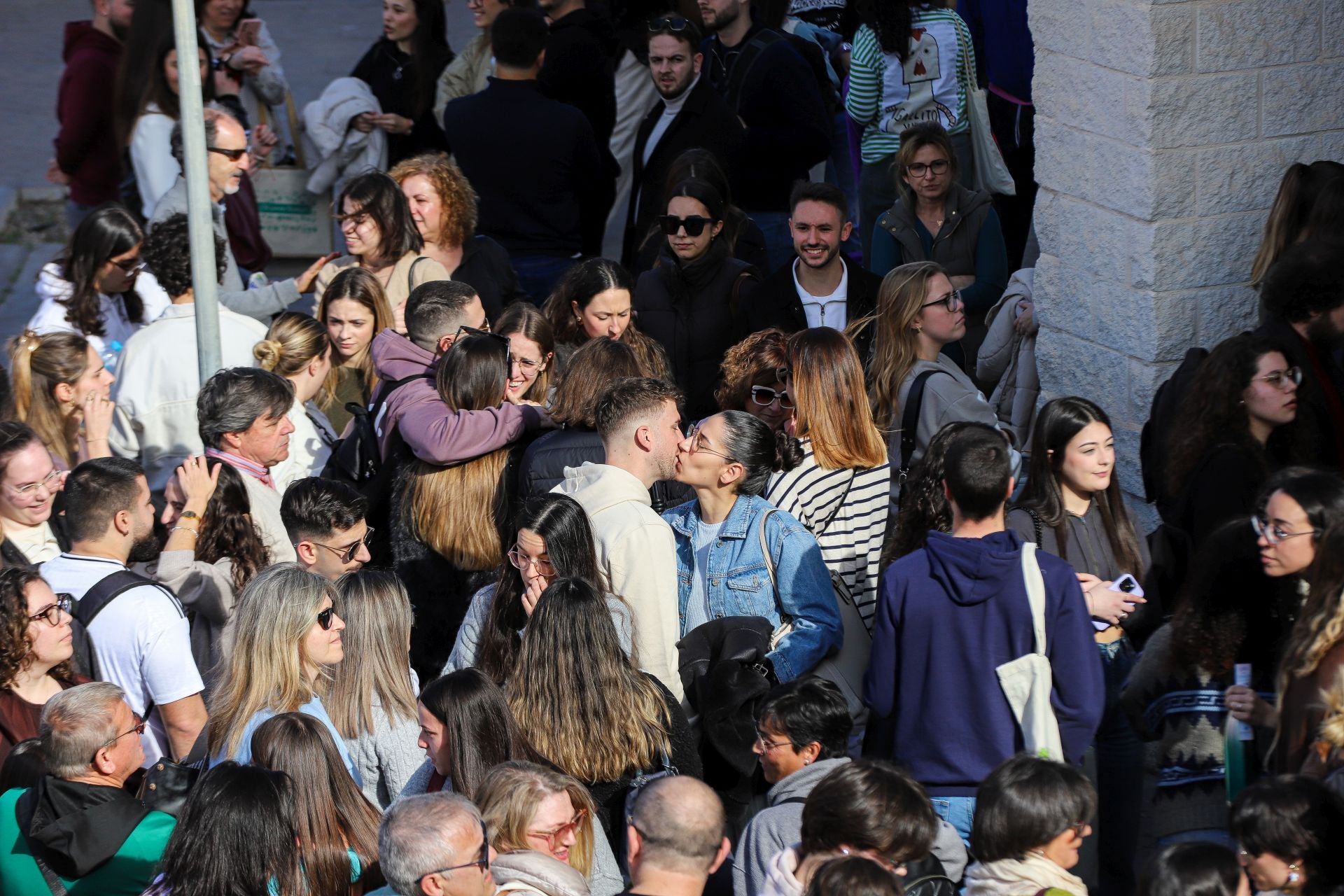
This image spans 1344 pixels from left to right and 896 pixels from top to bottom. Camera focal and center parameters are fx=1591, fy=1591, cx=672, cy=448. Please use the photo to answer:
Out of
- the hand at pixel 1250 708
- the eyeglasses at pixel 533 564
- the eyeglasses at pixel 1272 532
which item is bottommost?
the hand at pixel 1250 708

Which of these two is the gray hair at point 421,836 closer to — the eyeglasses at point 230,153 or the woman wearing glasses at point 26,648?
the woman wearing glasses at point 26,648

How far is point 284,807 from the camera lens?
11.7 ft

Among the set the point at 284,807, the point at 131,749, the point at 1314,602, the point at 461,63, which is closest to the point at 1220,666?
Answer: the point at 1314,602

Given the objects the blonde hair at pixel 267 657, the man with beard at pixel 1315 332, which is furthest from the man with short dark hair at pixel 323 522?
the man with beard at pixel 1315 332

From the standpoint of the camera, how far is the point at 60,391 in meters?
5.68

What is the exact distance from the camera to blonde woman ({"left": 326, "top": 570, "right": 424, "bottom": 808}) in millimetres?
4410

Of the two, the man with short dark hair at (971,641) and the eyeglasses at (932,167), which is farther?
the eyeglasses at (932,167)

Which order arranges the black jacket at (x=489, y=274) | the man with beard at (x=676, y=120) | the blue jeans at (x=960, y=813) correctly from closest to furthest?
the blue jeans at (x=960, y=813)
the black jacket at (x=489, y=274)
the man with beard at (x=676, y=120)

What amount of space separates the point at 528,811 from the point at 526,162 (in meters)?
4.64

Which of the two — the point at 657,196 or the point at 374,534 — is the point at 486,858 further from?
the point at 657,196

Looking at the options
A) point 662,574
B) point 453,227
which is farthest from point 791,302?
point 662,574

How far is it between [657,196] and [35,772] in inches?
185

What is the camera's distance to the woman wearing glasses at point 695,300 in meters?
6.75

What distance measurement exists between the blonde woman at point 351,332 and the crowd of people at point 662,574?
20 mm
